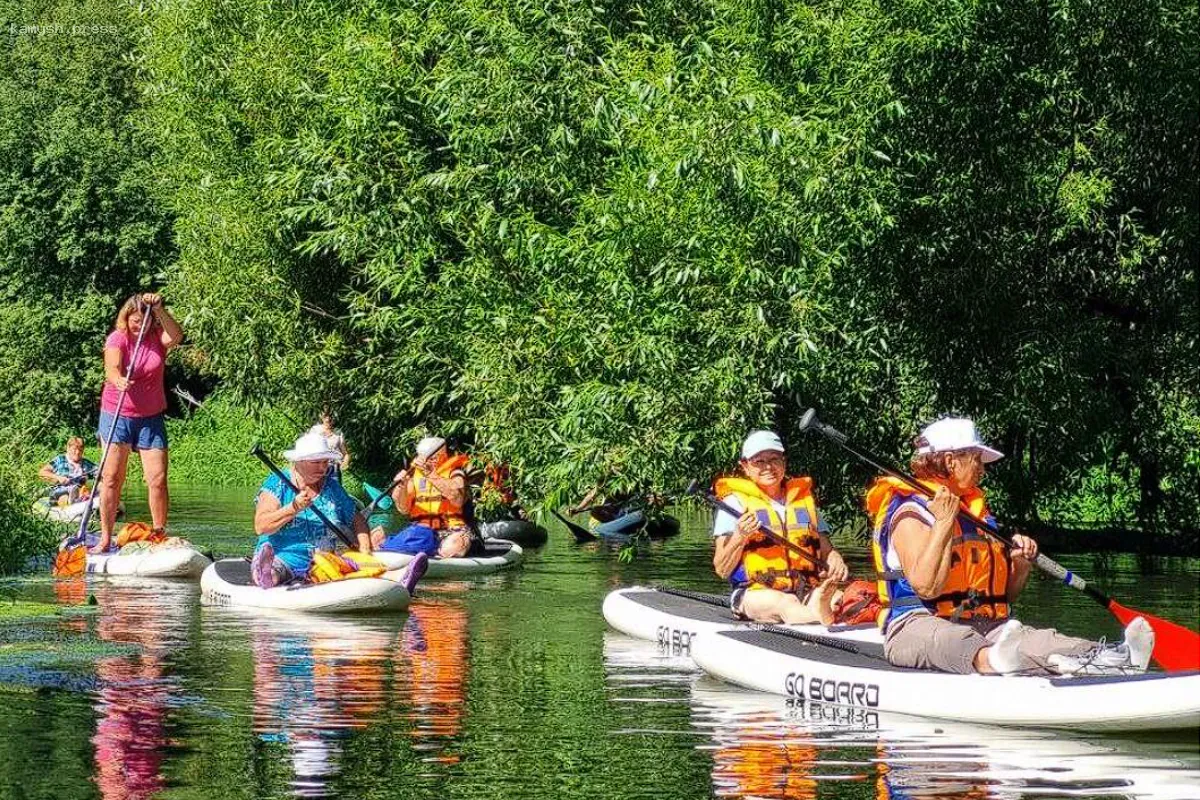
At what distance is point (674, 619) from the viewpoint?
13.3m

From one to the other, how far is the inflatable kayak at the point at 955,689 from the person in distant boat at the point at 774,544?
785 mm

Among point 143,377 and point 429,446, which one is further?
point 429,446

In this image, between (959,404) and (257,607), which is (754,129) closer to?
(959,404)

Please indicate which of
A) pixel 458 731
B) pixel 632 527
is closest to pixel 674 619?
pixel 458 731

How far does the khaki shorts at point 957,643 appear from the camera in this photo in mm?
9922

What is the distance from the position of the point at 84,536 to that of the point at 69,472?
21.1ft

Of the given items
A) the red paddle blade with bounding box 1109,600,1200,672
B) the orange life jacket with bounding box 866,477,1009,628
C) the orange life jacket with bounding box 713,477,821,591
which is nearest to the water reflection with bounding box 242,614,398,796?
the orange life jacket with bounding box 713,477,821,591

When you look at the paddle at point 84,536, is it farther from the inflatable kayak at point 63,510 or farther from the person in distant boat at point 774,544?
the person in distant boat at point 774,544

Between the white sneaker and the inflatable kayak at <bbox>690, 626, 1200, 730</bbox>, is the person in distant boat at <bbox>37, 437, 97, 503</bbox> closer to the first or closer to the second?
the inflatable kayak at <bbox>690, 626, 1200, 730</bbox>

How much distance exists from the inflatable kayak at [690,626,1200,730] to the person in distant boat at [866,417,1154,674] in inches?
5.0

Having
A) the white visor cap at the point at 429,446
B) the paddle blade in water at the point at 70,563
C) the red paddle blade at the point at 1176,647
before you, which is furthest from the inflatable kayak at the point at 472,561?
the red paddle blade at the point at 1176,647

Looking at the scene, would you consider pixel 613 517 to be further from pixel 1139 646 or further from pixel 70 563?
pixel 1139 646

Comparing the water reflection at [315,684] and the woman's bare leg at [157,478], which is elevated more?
the woman's bare leg at [157,478]

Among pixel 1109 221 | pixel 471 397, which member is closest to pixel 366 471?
pixel 471 397
